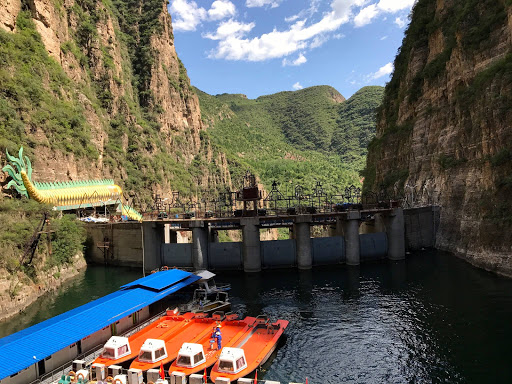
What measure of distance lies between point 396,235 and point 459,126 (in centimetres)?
1937

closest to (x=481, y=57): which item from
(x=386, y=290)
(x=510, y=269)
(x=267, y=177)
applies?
(x=510, y=269)

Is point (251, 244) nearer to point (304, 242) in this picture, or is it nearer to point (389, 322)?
point (304, 242)

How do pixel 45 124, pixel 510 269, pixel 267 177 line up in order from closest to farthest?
1. pixel 510 269
2. pixel 45 124
3. pixel 267 177

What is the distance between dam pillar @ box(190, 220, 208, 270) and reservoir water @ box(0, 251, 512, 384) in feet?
10.7

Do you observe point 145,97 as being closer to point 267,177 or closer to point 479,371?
point 267,177

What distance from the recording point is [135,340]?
2939 centimetres

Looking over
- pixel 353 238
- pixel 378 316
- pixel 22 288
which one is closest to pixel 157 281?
pixel 22 288

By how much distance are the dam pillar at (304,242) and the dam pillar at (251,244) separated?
18.9 ft

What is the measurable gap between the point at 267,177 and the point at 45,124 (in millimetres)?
112617

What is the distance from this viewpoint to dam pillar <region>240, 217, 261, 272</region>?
173 feet

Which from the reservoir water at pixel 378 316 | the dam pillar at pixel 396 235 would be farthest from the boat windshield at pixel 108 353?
the dam pillar at pixel 396 235

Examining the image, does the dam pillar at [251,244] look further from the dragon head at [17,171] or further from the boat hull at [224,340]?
the dragon head at [17,171]

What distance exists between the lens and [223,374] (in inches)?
930

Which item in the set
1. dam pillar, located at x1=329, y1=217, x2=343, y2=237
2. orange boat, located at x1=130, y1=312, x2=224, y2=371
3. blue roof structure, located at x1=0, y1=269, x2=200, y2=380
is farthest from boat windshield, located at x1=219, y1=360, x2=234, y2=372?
dam pillar, located at x1=329, y1=217, x2=343, y2=237
